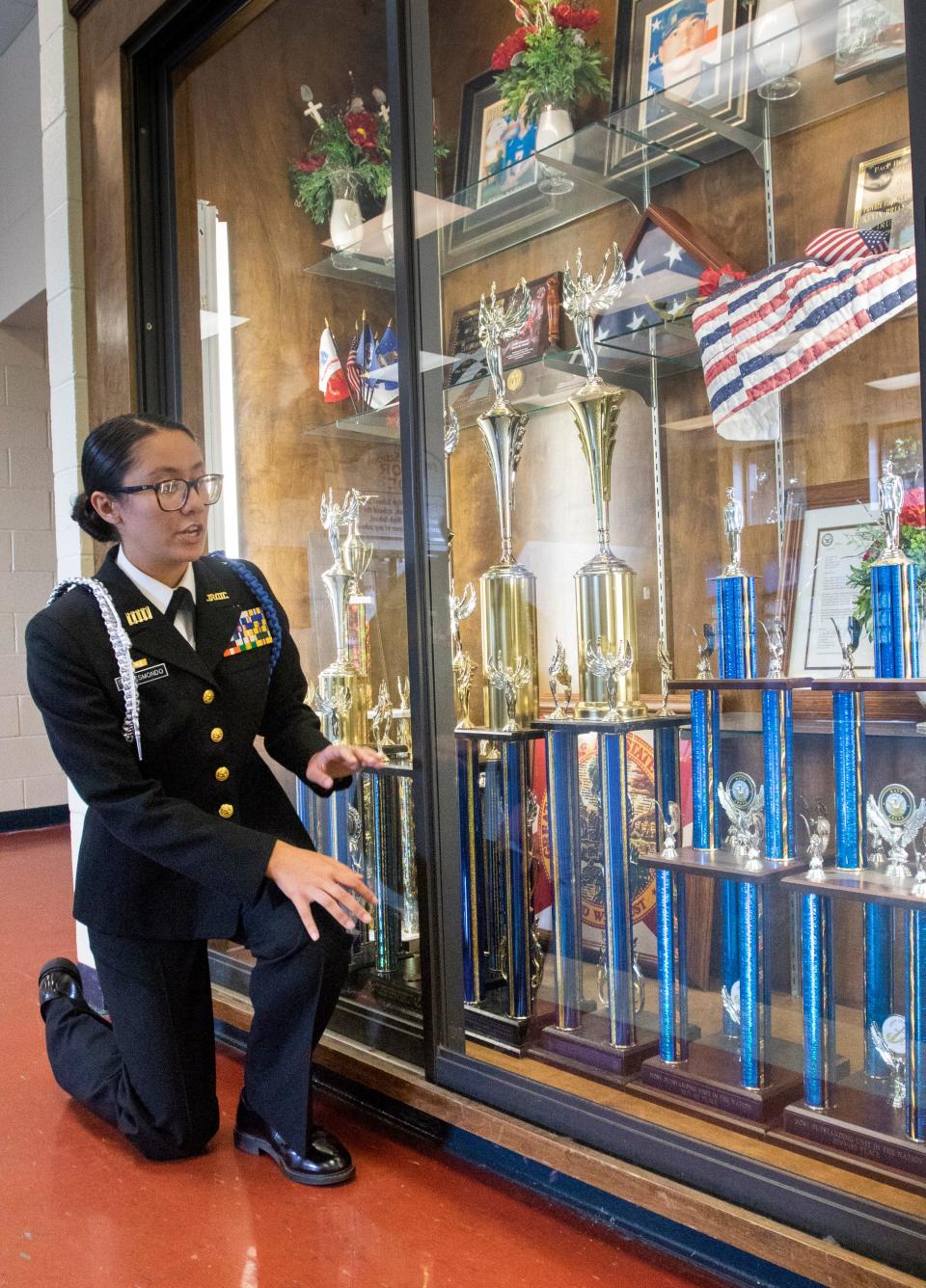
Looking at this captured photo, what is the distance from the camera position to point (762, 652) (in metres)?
Answer: 1.64

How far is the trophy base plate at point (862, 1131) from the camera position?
4.47ft

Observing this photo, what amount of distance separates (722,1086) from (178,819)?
91 cm

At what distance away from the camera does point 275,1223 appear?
1.66 meters

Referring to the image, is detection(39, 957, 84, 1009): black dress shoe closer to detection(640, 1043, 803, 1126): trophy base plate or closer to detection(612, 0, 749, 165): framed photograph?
detection(640, 1043, 803, 1126): trophy base plate

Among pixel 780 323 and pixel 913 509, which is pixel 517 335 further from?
pixel 913 509

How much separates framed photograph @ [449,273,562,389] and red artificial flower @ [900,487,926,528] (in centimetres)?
80

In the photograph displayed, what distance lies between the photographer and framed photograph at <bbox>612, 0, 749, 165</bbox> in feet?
5.98

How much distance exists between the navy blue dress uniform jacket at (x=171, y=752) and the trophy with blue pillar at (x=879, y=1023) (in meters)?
0.84

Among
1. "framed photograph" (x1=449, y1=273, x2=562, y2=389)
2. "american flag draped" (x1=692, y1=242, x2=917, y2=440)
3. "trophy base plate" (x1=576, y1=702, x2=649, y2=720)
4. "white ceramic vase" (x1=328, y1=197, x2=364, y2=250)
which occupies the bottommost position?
"trophy base plate" (x1=576, y1=702, x2=649, y2=720)

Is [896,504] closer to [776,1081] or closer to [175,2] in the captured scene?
[776,1081]

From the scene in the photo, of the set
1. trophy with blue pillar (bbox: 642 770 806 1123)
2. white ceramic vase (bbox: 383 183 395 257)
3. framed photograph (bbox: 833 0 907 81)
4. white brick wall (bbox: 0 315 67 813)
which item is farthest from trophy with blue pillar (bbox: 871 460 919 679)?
white brick wall (bbox: 0 315 67 813)

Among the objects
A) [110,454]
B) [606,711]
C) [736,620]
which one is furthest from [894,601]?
[110,454]

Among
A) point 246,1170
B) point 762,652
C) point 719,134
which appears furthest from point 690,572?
point 246,1170

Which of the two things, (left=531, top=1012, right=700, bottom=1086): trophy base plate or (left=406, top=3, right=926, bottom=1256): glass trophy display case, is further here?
(left=531, top=1012, right=700, bottom=1086): trophy base plate
